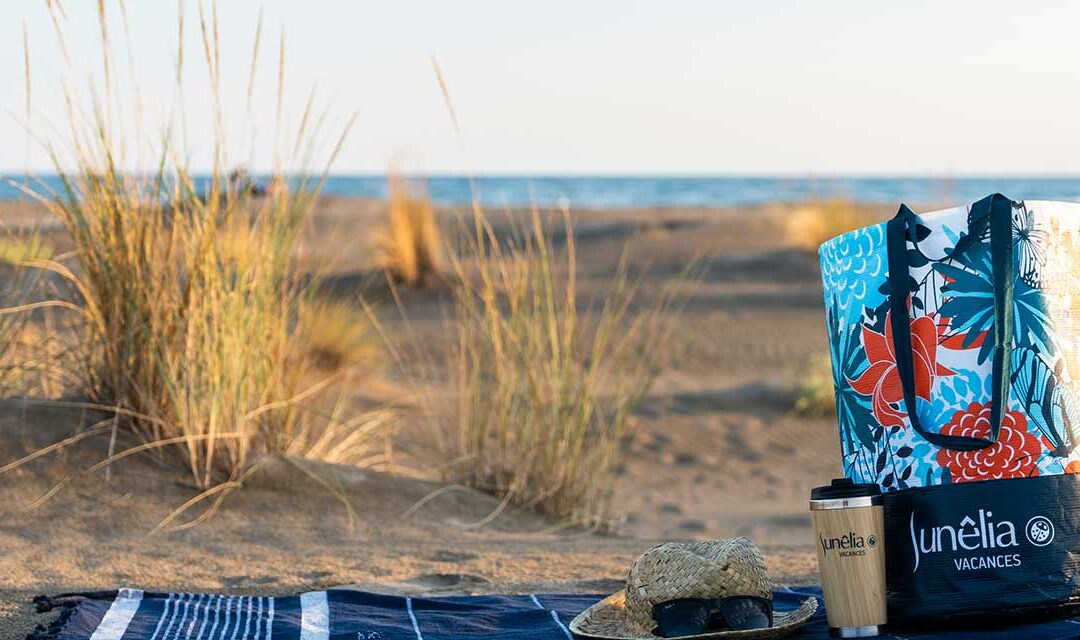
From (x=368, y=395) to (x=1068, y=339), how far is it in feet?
16.8

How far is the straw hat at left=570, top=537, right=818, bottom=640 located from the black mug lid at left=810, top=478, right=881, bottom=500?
0.17 metres

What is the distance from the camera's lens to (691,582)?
2.39 metres

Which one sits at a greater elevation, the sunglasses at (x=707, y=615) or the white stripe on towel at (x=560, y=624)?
the sunglasses at (x=707, y=615)

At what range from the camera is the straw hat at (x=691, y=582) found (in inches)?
94.2

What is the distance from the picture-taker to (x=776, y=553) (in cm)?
391

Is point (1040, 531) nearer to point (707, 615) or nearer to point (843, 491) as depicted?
point (843, 491)

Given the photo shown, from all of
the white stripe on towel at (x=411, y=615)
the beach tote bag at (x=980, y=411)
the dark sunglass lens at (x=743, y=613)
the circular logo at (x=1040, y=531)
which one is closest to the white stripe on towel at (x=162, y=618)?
the white stripe on towel at (x=411, y=615)

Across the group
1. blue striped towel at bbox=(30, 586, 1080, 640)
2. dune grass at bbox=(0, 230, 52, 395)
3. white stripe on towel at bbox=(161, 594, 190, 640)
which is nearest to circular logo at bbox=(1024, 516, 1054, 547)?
blue striped towel at bbox=(30, 586, 1080, 640)

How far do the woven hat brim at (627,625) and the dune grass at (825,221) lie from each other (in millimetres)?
9254

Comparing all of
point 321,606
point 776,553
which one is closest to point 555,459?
point 776,553

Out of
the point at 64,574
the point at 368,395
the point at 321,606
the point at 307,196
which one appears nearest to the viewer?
the point at 321,606

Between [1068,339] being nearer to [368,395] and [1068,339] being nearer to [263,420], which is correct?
[263,420]

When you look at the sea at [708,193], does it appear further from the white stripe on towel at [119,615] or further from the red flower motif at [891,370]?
the red flower motif at [891,370]

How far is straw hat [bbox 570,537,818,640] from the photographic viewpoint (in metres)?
2.39
